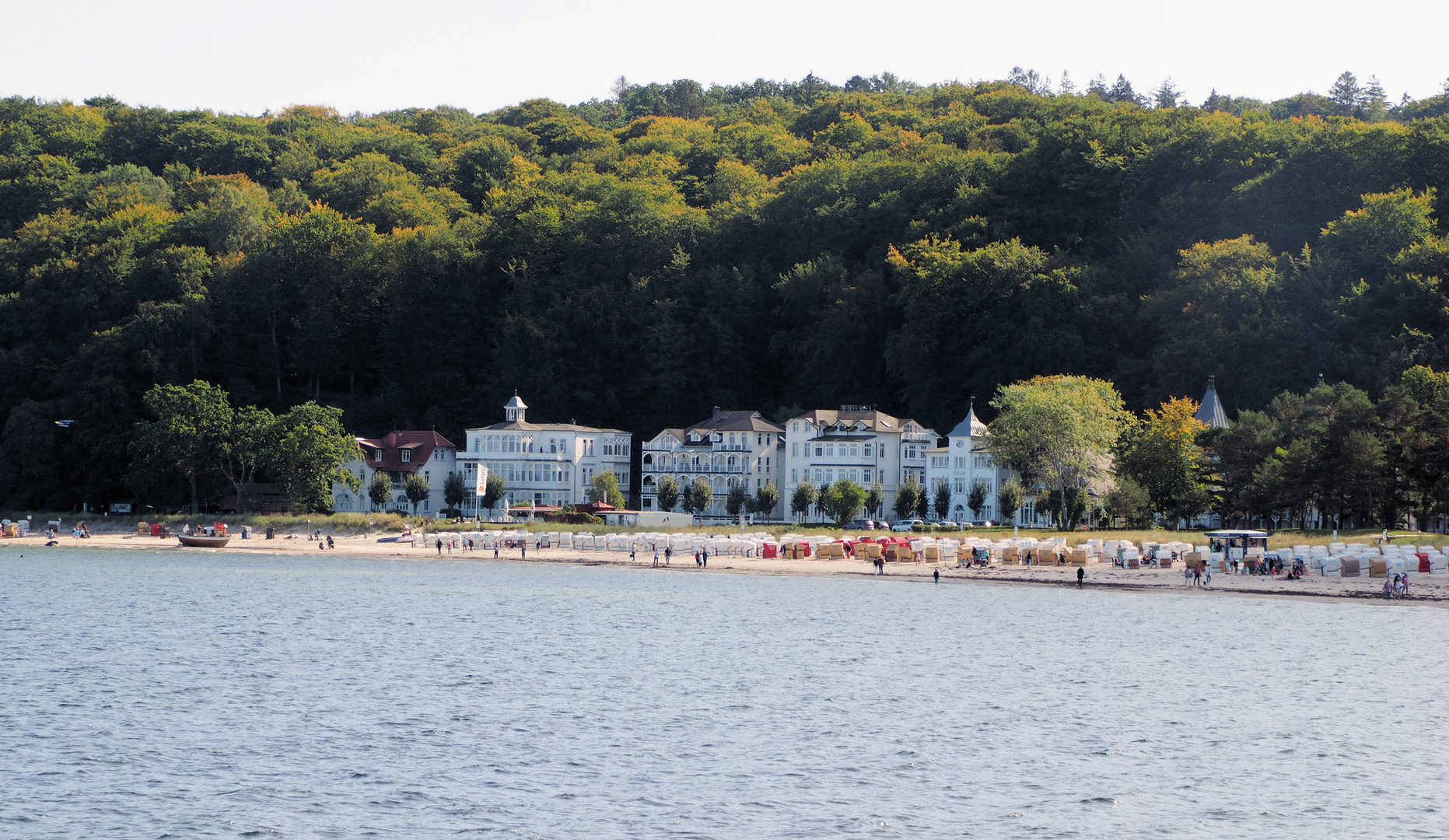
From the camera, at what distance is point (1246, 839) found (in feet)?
66.4

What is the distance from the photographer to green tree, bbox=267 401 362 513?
79250 mm

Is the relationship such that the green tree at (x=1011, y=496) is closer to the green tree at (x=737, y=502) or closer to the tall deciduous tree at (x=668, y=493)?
the green tree at (x=737, y=502)

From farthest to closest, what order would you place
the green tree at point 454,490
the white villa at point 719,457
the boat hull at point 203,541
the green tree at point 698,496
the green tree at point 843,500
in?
the white villa at point 719,457
the green tree at point 454,490
the green tree at point 698,496
the boat hull at point 203,541
the green tree at point 843,500

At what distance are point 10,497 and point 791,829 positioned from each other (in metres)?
83.4

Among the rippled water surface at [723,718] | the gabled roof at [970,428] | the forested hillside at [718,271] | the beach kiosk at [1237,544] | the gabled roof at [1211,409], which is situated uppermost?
the forested hillside at [718,271]

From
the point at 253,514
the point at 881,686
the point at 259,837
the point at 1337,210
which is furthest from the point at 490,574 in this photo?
the point at 1337,210

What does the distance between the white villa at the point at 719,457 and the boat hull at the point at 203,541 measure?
84.2ft

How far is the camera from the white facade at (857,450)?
85.9m

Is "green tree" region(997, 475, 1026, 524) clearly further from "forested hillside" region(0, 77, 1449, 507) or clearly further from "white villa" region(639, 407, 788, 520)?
"white villa" region(639, 407, 788, 520)

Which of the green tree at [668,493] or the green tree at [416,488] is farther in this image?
the green tree at [416,488]

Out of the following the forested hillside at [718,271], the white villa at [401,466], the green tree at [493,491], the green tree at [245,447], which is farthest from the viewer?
the white villa at [401,466]

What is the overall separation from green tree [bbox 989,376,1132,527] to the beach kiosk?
12291 millimetres

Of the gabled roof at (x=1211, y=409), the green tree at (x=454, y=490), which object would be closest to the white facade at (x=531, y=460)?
the green tree at (x=454, y=490)

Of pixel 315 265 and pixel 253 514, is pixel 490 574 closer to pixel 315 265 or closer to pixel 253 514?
pixel 253 514
